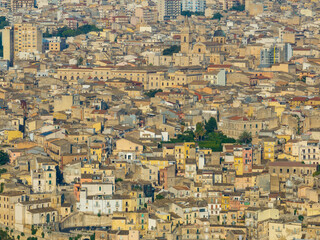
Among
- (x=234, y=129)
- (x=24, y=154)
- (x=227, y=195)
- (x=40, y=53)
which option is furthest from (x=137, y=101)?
(x=40, y=53)

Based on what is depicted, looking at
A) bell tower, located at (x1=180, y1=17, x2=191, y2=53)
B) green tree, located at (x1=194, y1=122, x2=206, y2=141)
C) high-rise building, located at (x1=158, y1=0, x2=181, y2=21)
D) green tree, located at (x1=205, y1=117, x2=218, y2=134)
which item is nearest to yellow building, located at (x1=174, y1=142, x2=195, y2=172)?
green tree, located at (x1=194, y1=122, x2=206, y2=141)

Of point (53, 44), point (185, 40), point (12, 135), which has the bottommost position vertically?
point (53, 44)

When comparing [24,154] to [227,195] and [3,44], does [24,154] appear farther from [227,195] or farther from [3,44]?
[3,44]

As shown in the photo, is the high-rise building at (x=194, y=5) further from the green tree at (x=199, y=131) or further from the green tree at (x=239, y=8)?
the green tree at (x=199, y=131)

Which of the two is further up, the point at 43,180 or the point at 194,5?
the point at 43,180

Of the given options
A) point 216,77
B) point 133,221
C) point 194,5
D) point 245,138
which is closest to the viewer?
point 133,221

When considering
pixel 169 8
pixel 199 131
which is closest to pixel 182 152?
pixel 199 131

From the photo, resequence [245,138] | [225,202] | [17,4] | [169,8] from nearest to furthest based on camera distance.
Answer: [225,202] < [245,138] < [169,8] < [17,4]

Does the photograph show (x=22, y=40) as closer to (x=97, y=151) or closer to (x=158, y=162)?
(x=97, y=151)
